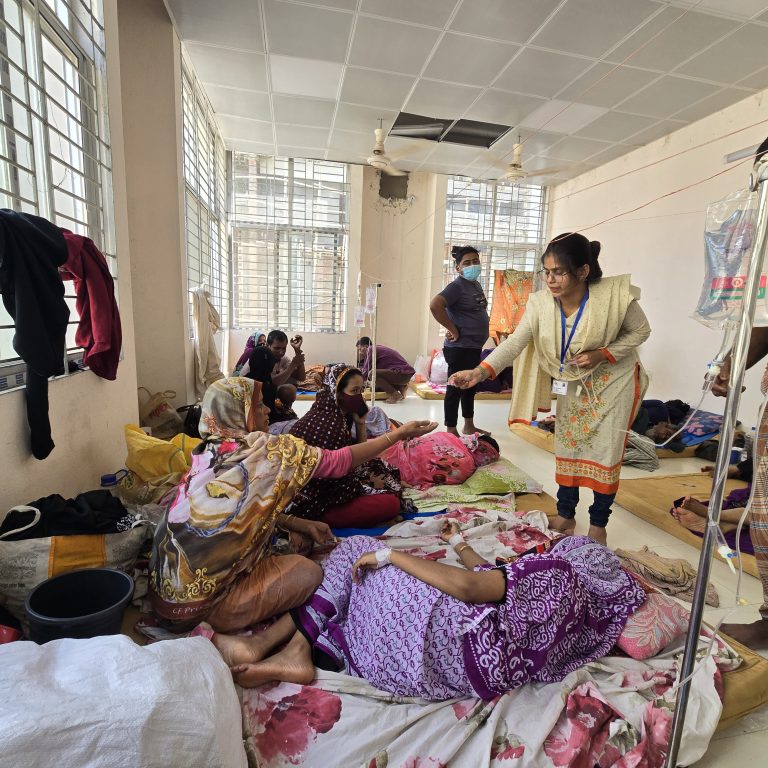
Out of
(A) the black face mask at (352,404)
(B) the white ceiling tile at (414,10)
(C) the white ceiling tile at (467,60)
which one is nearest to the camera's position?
(A) the black face mask at (352,404)

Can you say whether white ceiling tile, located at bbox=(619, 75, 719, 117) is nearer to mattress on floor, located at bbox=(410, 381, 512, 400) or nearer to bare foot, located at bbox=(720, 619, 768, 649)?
mattress on floor, located at bbox=(410, 381, 512, 400)

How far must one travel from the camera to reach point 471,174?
6324 millimetres

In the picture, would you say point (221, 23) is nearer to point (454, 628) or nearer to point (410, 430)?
point (410, 430)

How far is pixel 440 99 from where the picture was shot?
4.25 m

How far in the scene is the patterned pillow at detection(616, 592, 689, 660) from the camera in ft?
4.14

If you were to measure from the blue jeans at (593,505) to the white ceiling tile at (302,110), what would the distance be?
4182 mm

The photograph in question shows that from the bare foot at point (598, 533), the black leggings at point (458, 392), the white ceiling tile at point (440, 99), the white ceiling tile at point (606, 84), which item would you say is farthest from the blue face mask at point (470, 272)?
the bare foot at point (598, 533)

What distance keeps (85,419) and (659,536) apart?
2.72 metres

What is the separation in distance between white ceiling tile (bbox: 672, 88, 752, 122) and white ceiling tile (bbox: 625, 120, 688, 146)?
0.13 meters

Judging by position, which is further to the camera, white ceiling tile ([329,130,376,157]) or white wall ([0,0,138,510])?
white ceiling tile ([329,130,376,157])

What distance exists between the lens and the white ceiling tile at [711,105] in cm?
393

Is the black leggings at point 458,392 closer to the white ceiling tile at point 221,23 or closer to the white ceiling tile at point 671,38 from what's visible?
the white ceiling tile at point 671,38

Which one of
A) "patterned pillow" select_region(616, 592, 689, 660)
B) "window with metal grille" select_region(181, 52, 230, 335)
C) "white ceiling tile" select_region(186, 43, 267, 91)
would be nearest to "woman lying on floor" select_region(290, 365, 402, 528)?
"patterned pillow" select_region(616, 592, 689, 660)

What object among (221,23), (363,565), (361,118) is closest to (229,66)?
(221,23)
